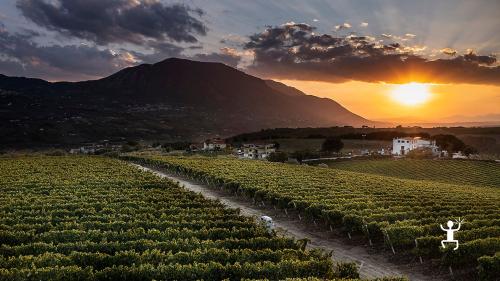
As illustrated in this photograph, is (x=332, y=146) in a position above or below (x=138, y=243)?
above

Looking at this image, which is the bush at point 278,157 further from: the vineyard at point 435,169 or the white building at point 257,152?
the white building at point 257,152

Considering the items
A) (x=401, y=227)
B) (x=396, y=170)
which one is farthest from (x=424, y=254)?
(x=396, y=170)

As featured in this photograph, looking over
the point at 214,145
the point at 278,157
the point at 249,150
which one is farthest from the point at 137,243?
the point at 214,145

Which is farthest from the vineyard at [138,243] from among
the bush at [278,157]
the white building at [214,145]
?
the white building at [214,145]

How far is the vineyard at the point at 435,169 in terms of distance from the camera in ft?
297

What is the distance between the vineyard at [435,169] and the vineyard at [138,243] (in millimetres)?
72207

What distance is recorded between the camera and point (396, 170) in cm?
10338

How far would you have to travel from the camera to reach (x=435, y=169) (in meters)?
102

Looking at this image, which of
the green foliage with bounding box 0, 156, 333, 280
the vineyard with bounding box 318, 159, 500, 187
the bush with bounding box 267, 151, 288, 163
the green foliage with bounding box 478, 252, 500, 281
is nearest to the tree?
the bush with bounding box 267, 151, 288, 163

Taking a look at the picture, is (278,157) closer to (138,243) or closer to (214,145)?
(214,145)

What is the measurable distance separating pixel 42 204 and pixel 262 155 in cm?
12204

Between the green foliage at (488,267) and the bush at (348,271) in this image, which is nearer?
the bush at (348,271)

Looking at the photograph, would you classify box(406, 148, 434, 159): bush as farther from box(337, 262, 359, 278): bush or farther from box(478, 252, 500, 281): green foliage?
box(337, 262, 359, 278): bush

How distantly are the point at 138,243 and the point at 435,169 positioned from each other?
3710 inches
